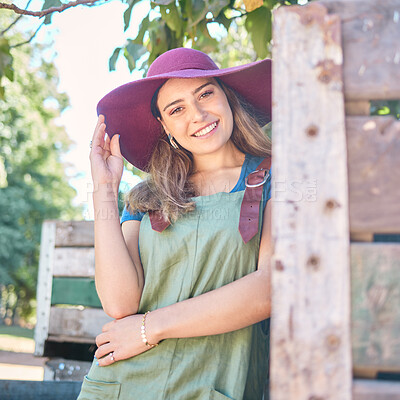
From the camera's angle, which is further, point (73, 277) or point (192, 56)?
point (73, 277)

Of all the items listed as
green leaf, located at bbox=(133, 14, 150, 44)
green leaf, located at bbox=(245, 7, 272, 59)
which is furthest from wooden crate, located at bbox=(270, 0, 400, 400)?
green leaf, located at bbox=(133, 14, 150, 44)

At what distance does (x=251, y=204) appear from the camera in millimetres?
1969

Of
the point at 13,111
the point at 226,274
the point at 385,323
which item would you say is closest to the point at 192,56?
the point at 226,274

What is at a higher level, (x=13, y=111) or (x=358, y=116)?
(x=13, y=111)

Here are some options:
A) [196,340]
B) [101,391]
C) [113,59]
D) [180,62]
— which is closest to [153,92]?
[180,62]

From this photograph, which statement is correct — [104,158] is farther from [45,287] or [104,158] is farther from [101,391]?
[45,287]

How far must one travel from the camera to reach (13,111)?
1683 cm

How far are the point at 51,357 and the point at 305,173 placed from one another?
2906 mm

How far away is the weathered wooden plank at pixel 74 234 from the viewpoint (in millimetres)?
3459

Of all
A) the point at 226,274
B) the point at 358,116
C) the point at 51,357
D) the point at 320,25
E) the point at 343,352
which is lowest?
the point at 51,357

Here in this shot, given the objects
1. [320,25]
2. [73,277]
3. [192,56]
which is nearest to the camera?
[320,25]

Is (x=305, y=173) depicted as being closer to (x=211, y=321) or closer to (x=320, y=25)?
(x=320, y=25)

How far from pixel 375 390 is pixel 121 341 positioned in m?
1.16

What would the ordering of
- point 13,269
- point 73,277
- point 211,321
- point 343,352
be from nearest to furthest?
point 343,352
point 211,321
point 73,277
point 13,269
